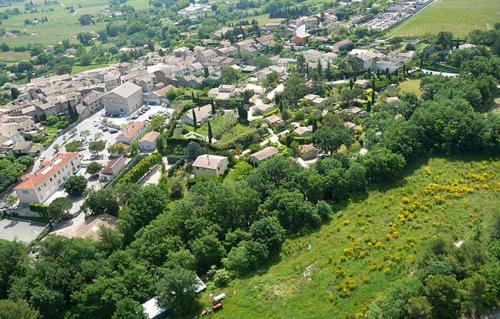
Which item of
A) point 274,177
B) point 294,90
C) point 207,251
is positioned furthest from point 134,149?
point 207,251

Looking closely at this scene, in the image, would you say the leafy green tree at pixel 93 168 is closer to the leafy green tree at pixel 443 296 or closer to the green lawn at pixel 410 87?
the leafy green tree at pixel 443 296

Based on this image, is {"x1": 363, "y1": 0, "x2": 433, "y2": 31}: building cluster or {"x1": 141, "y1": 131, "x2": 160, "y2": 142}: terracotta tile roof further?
{"x1": 363, "y1": 0, "x2": 433, "y2": 31}: building cluster

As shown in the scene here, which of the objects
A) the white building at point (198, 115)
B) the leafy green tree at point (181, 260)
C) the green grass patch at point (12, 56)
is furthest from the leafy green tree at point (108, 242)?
the green grass patch at point (12, 56)

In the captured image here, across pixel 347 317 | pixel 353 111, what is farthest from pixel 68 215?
pixel 353 111

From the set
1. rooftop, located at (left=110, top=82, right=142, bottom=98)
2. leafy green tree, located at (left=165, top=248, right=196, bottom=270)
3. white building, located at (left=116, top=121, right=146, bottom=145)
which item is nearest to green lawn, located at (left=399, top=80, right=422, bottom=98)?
white building, located at (left=116, top=121, right=146, bottom=145)

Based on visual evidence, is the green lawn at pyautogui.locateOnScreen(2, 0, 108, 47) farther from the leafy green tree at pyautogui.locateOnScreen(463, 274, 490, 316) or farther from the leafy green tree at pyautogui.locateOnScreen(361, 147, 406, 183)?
the leafy green tree at pyautogui.locateOnScreen(463, 274, 490, 316)

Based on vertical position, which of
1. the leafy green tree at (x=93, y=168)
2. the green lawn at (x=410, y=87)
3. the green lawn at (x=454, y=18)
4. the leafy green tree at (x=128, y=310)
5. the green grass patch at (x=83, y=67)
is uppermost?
the green lawn at (x=454, y=18)
